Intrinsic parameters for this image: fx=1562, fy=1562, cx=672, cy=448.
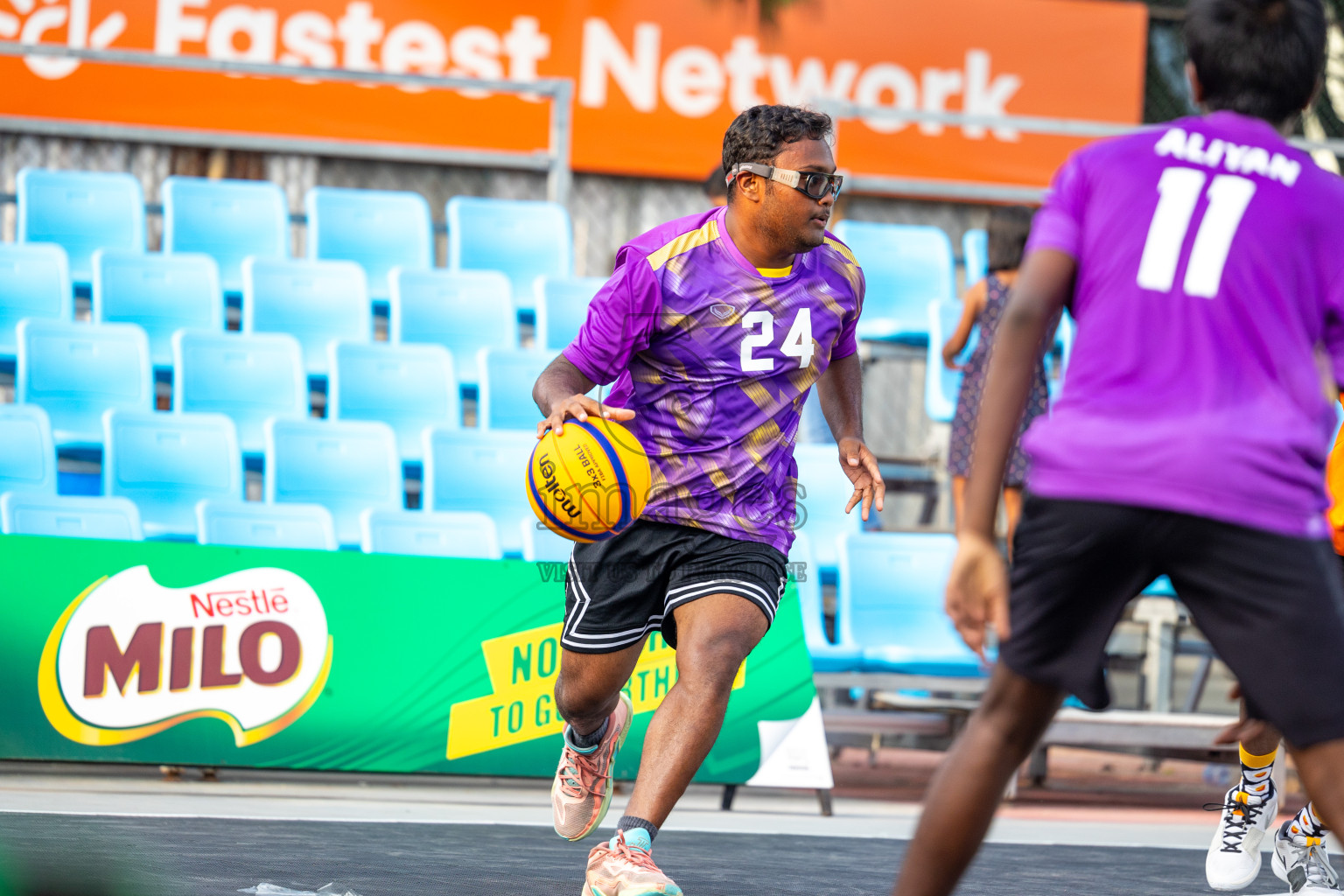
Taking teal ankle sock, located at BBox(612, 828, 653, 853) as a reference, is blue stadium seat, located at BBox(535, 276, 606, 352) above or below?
above

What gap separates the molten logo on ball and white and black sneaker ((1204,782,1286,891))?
11.2 ft

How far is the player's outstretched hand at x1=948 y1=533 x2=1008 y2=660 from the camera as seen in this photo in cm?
246

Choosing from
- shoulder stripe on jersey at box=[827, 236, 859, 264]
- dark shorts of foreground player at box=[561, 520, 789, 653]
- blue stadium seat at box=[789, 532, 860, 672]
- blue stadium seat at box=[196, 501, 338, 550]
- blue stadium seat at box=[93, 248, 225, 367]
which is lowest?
blue stadium seat at box=[789, 532, 860, 672]

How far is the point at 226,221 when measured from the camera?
32.7 ft

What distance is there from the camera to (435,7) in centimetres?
1110

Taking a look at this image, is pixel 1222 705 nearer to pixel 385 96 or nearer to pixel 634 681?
pixel 634 681

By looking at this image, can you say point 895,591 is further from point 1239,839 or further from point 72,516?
point 72,516

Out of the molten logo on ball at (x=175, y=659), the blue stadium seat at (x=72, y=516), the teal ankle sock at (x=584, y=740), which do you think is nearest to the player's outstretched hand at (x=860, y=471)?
the teal ankle sock at (x=584, y=740)

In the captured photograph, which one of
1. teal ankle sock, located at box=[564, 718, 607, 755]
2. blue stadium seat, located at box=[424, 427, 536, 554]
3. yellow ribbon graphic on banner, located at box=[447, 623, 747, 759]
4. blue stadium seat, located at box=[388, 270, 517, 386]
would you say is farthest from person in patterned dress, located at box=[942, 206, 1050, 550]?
teal ankle sock, located at box=[564, 718, 607, 755]

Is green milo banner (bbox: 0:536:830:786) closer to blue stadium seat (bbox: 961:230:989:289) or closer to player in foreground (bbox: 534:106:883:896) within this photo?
player in foreground (bbox: 534:106:883:896)

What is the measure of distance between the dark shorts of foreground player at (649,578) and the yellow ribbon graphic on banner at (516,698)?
2172mm

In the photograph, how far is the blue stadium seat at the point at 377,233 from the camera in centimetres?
1012

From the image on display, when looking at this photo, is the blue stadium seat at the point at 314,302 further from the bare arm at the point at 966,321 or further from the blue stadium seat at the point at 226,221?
the bare arm at the point at 966,321

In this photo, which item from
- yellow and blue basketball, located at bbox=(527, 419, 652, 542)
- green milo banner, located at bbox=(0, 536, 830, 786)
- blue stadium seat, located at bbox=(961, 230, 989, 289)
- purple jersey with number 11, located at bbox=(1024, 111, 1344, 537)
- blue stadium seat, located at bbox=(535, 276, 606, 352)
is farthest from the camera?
blue stadium seat, located at bbox=(961, 230, 989, 289)
